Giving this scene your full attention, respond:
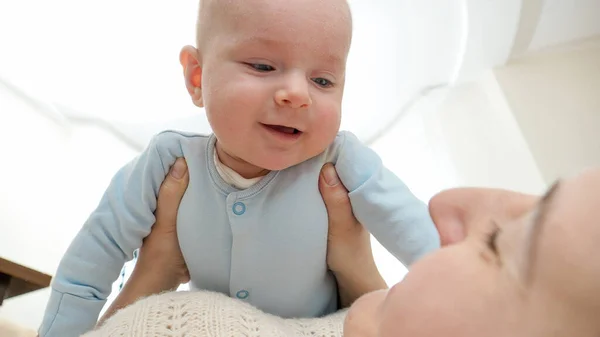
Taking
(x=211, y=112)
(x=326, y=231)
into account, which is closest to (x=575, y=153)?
(x=326, y=231)

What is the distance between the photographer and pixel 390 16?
1169mm

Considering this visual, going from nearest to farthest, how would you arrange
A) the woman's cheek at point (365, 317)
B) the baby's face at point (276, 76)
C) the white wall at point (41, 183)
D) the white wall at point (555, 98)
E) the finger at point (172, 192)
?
1. the woman's cheek at point (365, 317)
2. the baby's face at point (276, 76)
3. the finger at point (172, 192)
4. the white wall at point (555, 98)
5. the white wall at point (41, 183)

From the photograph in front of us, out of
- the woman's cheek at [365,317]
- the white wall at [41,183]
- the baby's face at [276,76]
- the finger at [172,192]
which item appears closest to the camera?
the woman's cheek at [365,317]

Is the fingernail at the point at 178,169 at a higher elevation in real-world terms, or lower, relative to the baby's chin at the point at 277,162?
lower

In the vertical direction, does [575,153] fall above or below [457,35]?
below

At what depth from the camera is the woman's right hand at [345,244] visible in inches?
24.0

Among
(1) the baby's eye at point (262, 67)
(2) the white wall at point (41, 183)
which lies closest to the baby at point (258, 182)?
(1) the baby's eye at point (262, 67)

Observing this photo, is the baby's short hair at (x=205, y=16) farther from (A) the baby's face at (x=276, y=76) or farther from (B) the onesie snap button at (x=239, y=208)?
(B) the onesie snap button at (x=239, y=208)

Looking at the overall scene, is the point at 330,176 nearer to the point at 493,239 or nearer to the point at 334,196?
the point at 334,196

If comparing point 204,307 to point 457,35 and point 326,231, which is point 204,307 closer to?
point 326,231

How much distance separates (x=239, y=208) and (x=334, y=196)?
0.12 meters

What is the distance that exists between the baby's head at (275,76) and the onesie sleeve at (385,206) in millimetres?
59

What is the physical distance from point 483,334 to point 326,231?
398mm

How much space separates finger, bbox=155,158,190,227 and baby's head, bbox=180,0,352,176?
0.31ft
